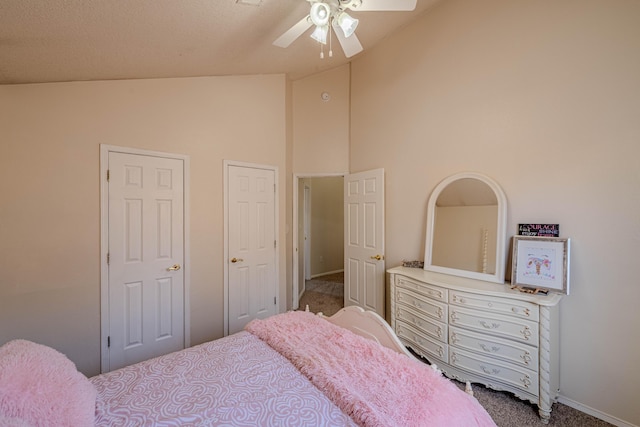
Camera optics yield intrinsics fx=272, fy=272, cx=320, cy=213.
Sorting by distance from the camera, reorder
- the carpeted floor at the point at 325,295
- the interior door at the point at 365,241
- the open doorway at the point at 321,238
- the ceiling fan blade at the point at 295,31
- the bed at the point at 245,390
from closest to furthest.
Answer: the bed at the point at 245,390 → the ceiling fan blade at the point at 295,31 → the interior door at the point at 365,241 → the carpeted floor at the point at 325,295 → the open doorway at the point at 321,238

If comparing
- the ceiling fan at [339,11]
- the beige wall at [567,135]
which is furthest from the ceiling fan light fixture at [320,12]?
the beige wall at [567,135]

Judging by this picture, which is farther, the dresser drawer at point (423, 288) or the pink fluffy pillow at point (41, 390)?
the dresser drawer at point (423, 288)

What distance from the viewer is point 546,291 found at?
198 cm

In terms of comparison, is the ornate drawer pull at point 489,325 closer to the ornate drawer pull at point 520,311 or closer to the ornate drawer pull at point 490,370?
the ornate drawer pull at point 520,311

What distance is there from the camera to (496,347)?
201 cm

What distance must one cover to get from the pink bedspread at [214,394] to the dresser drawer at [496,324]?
4.88 feet

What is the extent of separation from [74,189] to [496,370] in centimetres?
354

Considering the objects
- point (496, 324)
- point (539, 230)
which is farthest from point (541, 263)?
point (496, 324)

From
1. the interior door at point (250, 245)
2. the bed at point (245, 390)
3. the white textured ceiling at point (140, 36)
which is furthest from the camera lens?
the interior door at point (250, 245)

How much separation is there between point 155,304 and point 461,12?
3.99 meters

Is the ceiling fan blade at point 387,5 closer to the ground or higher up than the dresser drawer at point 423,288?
higher up

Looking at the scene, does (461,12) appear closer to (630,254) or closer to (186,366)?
(630,254)

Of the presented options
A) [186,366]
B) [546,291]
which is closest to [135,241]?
[186,366]

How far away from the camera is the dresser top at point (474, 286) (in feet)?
6.17
